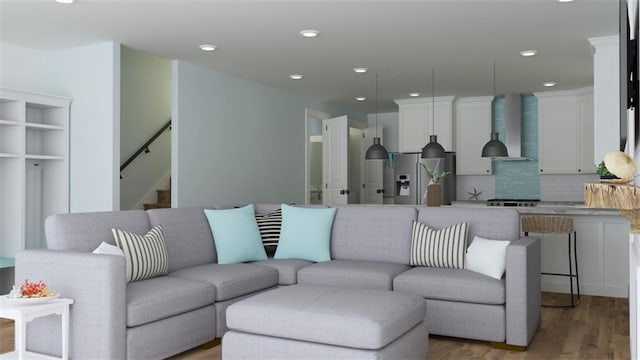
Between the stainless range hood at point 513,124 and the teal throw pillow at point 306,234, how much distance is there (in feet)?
14.5

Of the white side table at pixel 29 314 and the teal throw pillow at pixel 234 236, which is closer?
the white side table at pixel 29 314

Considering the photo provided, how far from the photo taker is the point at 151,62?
7727 millimetres

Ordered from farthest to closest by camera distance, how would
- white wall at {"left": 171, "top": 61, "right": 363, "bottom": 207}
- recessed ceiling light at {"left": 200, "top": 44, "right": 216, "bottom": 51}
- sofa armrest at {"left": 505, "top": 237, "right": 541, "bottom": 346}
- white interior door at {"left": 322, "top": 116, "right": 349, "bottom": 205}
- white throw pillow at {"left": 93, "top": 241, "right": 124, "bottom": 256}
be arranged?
white interior door at {"left": 322, "top": 116, "right": 349, "bottom": 205}
white wall at {"left": 171, "top": 61, "right": 363, "bottom": 207}
recessed ceiling light at {"left": 200, "top": 44, "right": 216, "bottom": 51}
sofa armrest at {"left": 505, "top": 237, "right": 541, "bottom": 346}
white throw pillow at {"left": 93, "top": 241, "right": 124, "bottom": 256}

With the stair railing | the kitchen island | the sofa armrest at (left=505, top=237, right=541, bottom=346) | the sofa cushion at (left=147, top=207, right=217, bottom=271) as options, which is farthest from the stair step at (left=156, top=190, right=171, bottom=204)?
the sofa armrest at (left=505, top=237, right=541, bottom=346)

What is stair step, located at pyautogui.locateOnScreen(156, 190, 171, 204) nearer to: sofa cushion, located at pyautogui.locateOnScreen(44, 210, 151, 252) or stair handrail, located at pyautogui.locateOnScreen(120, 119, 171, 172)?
stair handrail, located at pyautogui.locateOnScreen(120, 119, 171, 172)

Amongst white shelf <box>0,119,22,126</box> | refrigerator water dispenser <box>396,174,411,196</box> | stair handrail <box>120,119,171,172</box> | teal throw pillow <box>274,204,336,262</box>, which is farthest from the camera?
refrigerator water dispenser <box>396,174,411,196</box>

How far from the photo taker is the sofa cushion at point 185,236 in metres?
4.25

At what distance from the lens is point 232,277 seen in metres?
3.99

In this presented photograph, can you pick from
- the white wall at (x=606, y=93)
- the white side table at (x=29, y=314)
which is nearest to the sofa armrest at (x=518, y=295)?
the white wall at (x=606, y=93)

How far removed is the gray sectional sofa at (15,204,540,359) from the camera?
3.18 metres

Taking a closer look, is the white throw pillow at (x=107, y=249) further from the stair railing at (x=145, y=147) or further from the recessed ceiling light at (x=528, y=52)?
the recessed ceiling light at (x=528, y=52)

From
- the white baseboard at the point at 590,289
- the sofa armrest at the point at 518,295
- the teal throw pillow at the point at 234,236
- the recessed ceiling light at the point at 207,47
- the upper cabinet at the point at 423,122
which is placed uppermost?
the recessed ceiling light at the point at 207,47

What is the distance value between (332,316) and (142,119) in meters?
5.53

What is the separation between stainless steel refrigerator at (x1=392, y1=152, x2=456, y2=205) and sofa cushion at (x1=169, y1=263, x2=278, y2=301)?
4.73m
